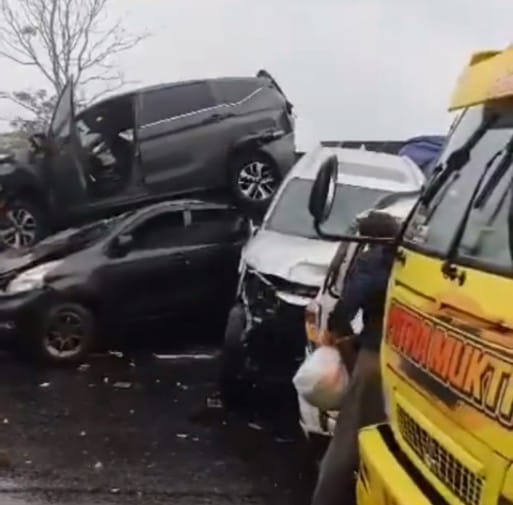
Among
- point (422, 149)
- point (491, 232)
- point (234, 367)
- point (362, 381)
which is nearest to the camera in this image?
point (491, 232)

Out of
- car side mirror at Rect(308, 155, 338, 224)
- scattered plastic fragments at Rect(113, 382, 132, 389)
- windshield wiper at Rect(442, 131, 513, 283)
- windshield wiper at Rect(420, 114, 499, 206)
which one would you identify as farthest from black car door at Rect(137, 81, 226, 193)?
windshield wiper at Rect(442, 131, 513, 283)

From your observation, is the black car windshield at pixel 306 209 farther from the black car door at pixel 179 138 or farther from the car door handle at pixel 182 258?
the black car door at pixel 179 138

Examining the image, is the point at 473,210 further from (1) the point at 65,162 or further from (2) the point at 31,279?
(1) the point at 65,162

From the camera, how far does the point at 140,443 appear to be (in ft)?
30.9

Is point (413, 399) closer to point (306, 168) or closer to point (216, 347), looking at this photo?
point (306, 168)

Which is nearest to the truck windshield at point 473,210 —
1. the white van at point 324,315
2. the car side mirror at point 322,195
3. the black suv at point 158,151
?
the car side mirror at point 322,195

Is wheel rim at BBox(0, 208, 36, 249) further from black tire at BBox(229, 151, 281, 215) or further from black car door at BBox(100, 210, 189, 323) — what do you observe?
black car door at BBox(100, 210, 189, 323)

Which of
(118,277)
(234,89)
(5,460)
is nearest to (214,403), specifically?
(5,460)

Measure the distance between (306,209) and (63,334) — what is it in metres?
3.30

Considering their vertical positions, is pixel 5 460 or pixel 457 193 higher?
pixel 457 193

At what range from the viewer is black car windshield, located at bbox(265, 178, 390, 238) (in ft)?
34.9

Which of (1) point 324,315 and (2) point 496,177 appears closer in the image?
(2) point 496,177

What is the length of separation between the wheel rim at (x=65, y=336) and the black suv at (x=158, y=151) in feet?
11.2

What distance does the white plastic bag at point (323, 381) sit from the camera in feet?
19.1
